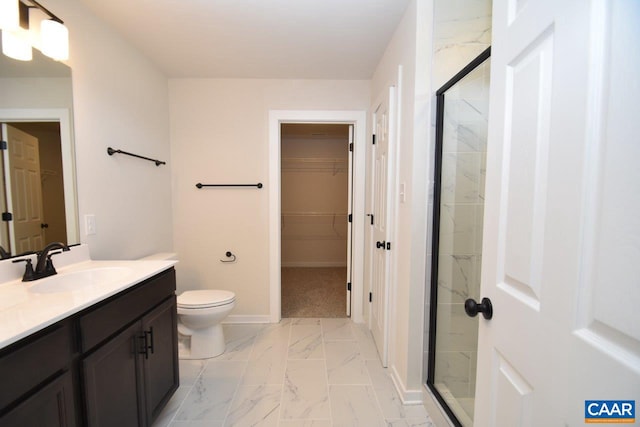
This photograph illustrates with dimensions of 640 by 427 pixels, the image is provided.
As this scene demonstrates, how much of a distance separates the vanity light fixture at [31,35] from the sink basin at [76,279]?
3.43 ft

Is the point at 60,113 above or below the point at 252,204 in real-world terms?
above

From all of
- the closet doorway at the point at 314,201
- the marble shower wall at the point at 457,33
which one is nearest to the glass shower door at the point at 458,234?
the marble shower wall at the point at 457,33

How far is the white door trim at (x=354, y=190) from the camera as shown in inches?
103

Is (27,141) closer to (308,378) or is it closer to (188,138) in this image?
(188,138)

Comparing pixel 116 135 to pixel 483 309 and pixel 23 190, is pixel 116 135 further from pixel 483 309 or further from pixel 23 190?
pixel 483 309

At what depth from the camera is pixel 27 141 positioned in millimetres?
1287

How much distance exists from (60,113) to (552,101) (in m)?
2.16

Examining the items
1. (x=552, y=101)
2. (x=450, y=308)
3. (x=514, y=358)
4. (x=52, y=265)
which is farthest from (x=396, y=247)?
(x=52, y=265)

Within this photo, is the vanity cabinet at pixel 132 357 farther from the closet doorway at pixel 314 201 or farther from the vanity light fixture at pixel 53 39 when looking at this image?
the closet doorway at pixel 314 201

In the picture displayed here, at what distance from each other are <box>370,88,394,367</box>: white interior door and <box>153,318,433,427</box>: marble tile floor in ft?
0.81

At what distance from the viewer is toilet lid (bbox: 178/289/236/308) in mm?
2024

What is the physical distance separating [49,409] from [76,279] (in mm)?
711

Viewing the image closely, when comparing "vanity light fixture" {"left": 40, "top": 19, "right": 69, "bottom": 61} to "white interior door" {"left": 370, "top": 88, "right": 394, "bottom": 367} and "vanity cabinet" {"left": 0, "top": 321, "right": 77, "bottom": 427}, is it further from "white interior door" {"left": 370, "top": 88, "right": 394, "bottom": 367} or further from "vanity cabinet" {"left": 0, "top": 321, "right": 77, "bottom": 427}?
"white interior door" {"left": 370, "top": 88, "right": 394, "bottom": 367}

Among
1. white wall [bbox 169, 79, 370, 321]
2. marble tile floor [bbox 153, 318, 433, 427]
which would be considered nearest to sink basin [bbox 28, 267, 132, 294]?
marble tile floor [bbox 153, 318, 433, 427]
